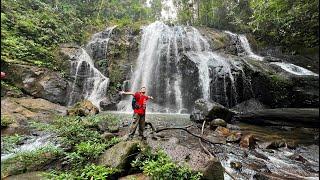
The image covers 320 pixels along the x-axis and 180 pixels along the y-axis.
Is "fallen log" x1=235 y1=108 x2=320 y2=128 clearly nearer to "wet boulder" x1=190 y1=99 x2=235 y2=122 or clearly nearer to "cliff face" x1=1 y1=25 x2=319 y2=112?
"wet boulder" x1=190 y1=99 x2=235 y2=122

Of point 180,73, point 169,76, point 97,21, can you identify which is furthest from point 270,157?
point 97,21

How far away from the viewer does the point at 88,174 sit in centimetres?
550

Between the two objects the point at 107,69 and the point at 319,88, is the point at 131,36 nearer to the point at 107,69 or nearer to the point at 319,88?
the point at 107,69

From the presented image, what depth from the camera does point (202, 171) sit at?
5828 mm

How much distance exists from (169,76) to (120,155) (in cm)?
1596

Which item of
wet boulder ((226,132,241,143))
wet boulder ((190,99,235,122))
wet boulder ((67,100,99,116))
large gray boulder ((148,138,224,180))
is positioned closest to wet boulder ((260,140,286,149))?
wet boulder ((226,132,241,143))

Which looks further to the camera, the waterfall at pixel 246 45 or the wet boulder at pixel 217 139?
the waterfall at pixel 246 45

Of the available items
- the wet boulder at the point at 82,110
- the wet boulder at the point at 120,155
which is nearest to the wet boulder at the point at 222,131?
the wet boulder at the point at 120,155

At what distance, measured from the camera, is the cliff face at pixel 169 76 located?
17.6 meters

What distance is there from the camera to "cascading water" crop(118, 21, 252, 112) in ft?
65.2

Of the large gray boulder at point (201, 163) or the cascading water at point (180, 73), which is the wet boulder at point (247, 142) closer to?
the large gray boulder at point (201, 163)

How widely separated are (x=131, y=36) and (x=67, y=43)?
18.2 ft

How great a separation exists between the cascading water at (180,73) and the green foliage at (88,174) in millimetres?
14032

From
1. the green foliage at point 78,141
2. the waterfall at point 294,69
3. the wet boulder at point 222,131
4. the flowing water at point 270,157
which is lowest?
the flowing water at point 270,157
